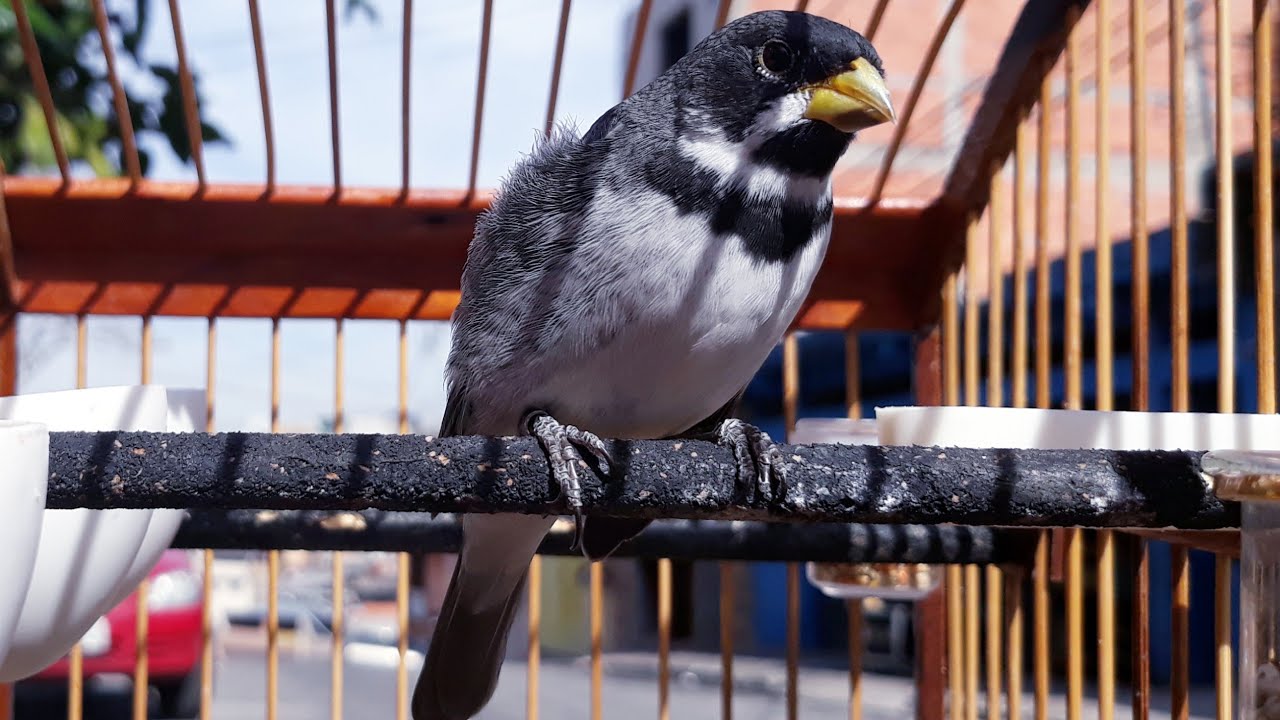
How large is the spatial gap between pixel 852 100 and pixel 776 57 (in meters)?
0.11

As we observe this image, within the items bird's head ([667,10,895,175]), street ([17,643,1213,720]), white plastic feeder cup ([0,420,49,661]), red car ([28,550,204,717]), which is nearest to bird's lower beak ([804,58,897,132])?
bird's head ([667,10,895,175])

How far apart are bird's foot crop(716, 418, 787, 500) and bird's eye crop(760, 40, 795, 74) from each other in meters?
0.41

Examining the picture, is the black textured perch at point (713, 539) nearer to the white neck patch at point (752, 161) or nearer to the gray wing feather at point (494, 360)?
the gray wing feather at point (494, 360)

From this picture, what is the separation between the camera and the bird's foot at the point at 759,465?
933 mm

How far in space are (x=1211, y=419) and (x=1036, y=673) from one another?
39cm

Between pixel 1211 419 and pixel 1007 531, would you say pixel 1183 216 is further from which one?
pixel 1007 531

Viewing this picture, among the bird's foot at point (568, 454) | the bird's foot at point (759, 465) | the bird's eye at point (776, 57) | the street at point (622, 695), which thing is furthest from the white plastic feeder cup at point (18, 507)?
the street at point (622, 695)

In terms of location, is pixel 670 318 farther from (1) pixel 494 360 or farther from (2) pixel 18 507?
(2) pixel 18 507

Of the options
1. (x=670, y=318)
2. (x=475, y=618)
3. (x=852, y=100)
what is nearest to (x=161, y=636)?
(x=475, y=618)

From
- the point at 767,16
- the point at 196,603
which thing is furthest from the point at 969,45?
the point at 767,16

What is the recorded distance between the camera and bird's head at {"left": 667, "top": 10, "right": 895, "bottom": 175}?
1216 mm

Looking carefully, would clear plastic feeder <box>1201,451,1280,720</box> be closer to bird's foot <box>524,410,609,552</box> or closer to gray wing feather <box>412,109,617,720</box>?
bird's foot <box>524,410,609,552</box>

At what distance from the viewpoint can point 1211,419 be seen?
3.30ft

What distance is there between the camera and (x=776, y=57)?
1.27 meters
